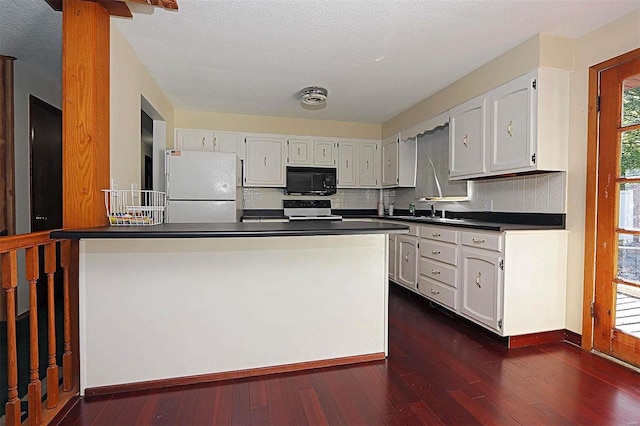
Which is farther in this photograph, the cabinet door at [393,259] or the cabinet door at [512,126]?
the cabinet door at [393,259]

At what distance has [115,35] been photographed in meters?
2.36

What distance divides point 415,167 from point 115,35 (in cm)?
357

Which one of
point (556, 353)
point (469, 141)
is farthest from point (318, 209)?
point (556, 353)

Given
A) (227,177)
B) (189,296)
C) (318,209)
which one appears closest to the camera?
(189,296)

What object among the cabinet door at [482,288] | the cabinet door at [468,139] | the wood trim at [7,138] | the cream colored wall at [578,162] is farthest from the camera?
the cabinet door at [468,139]

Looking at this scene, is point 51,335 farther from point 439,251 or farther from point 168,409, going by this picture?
point 439,251

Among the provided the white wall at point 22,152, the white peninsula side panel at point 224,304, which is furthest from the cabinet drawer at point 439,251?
the white wall at point 22,152

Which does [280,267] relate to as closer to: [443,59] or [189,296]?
[189,296]

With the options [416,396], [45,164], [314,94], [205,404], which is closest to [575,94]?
[314,94]

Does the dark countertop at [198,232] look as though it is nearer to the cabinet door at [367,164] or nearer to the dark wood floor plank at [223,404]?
the dark wood floor plank at [223,404]

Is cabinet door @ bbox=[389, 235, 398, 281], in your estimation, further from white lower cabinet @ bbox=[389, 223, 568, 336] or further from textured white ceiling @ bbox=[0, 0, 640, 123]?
textured white ceiling @ bbox=[0, 0, 640, 123]

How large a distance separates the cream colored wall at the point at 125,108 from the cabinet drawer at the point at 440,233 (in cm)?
268

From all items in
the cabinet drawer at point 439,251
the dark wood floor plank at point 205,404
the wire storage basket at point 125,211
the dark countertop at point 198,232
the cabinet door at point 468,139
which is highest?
the cabinet door at point 468,139

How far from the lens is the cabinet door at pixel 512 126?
2.56m
